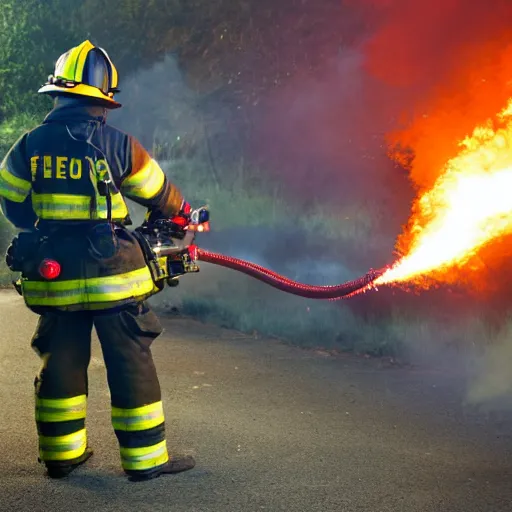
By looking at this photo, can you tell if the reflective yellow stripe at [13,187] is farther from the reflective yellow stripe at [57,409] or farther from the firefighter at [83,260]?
the reflective yellow stripe at [57,409]

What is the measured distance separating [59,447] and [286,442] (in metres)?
1.34

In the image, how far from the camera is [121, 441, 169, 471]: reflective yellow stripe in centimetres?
352

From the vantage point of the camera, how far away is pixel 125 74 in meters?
12.3

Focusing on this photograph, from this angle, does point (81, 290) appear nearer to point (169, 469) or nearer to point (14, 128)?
point (169, 469)

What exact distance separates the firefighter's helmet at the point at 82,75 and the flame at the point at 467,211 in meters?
2.65

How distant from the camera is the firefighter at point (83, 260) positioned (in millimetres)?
3410

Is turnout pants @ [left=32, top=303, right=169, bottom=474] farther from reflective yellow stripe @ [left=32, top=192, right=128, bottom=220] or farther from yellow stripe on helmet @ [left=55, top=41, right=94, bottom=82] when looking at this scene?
yellow stripe on helmet @ [left=55, top=41, right=94, bottom=82]

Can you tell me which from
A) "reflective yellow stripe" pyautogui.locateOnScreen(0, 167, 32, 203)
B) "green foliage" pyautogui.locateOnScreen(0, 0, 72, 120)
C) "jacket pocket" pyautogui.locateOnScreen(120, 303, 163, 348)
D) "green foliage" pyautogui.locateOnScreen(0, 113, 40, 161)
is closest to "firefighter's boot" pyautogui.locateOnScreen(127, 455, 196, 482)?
"jacket pocket" pyautogui.locateOnScreen(120, 303, 163, 348)

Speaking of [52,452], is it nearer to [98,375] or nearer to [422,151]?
[98,375]

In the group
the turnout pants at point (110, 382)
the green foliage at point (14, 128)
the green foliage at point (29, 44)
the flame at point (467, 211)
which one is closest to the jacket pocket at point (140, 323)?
the turnout pants at point (110, 382)

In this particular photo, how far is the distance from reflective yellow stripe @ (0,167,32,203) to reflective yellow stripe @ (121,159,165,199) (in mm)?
501

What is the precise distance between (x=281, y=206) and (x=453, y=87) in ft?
11.5

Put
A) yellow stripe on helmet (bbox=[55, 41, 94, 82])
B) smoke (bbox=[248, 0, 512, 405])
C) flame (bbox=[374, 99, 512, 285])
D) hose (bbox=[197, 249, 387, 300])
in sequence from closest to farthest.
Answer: yellow stripe on helmet (bbox=[55, 41, 94, 82]) < hose (bbox=[197, 249, 387, 300]) < flame (bbox=[374, 99, 512, 285]) < smoke (bbox=[248, 0, 512, 405])

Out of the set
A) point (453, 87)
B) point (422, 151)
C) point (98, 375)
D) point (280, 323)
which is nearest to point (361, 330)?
point (280, 323)
